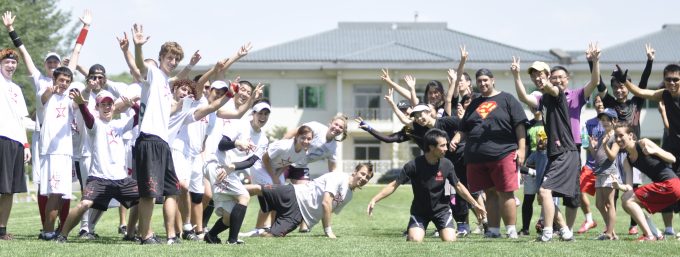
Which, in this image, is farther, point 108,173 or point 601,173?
point 601,173

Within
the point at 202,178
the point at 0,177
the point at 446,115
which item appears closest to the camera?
the point at 0,177

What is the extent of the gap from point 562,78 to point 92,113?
16.8 feet

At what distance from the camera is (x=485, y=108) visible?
11680 millimetres

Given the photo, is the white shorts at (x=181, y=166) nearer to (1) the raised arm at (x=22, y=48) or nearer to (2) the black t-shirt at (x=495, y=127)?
(1) the raised arm at (x=22, y=48)

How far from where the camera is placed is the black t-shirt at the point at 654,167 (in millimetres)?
11023

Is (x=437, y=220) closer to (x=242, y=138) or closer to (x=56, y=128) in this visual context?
(x=242, y=138)

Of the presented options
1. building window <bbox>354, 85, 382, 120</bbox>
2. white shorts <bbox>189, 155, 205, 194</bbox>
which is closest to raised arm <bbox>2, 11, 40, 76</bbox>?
white shorts <bbox>189, 155, 205, 194</bbox>

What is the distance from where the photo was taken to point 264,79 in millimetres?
61812

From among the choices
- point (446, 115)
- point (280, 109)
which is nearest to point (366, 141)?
point (280, 109)

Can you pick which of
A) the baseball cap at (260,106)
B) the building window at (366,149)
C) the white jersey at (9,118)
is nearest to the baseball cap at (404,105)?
the baseball cap at (260,106)

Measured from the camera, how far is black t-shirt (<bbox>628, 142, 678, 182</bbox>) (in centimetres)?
1102

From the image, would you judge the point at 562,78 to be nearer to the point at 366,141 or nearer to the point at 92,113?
the point at 92,113

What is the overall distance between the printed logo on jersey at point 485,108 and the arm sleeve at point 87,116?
13.9ft

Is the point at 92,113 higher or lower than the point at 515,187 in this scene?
higher
